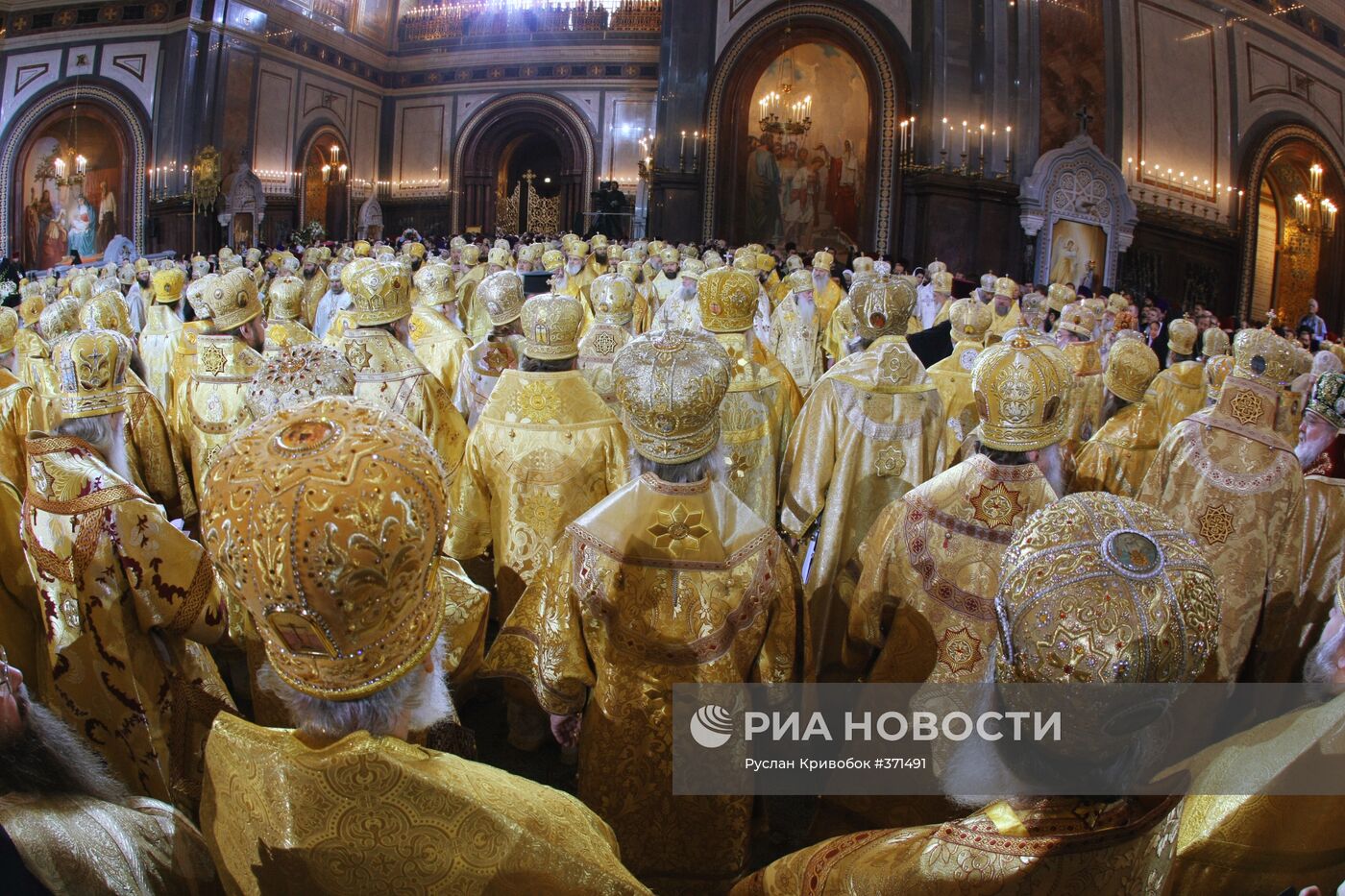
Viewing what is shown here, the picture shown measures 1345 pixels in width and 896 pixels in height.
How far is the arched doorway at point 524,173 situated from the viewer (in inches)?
1212

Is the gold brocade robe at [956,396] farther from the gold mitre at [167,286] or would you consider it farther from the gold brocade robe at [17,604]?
the gold mitre at [167,286]

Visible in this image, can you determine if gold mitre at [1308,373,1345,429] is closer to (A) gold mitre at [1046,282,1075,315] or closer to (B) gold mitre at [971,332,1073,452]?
(B) gold mitre at [971,332,1073,452]

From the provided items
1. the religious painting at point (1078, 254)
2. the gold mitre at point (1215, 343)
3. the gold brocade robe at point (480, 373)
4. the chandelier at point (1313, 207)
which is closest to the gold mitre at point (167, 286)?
the gold brocade robe at point (480, 373)

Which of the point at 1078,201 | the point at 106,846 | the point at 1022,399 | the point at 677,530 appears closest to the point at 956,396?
the point at 1022,399

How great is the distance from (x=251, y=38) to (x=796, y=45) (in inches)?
554

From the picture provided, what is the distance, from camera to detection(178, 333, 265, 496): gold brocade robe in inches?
192

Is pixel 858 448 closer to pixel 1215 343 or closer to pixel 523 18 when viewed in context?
pixel 1215 343

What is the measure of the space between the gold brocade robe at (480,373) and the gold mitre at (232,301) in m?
1.34

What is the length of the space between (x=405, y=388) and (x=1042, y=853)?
13.1ft

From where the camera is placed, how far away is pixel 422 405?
15.8 feet

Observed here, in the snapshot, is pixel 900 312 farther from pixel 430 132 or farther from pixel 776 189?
pixel 430 132

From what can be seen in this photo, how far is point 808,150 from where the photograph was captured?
924 inches

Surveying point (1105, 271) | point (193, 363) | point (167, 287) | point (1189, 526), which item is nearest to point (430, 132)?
point (1105, 271)

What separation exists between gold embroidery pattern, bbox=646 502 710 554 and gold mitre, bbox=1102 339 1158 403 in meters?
3.23
